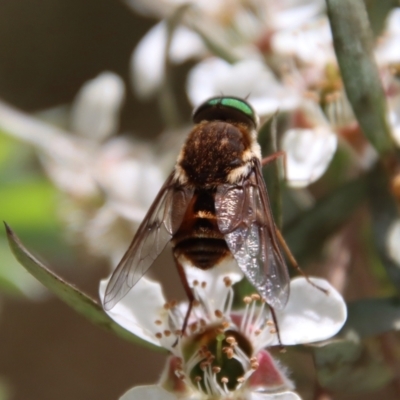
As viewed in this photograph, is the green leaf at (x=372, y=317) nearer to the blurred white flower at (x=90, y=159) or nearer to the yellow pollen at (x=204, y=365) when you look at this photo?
the yellow pollen at (x=204, y=365)

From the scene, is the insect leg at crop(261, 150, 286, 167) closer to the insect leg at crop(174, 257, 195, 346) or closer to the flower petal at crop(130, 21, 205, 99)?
the insect leg at crop(174, 257, 195, 346)

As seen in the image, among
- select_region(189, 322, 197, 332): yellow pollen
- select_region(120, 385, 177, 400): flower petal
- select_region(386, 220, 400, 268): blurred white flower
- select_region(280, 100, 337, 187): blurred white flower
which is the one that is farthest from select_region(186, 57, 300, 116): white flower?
select_region(120, 385, 177, 400): flower petal

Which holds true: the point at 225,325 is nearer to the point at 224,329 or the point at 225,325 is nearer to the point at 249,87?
the point at 224,329

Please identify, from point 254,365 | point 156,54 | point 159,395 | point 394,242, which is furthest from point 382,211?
point 156,54

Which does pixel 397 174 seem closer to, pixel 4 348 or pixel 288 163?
pixel 288 163

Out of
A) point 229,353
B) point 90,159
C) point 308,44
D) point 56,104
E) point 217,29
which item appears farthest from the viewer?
point 56,104

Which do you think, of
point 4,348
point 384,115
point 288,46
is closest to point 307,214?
point 384,115

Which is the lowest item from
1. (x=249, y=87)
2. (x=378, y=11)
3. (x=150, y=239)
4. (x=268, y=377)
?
(x=268, y=377)
